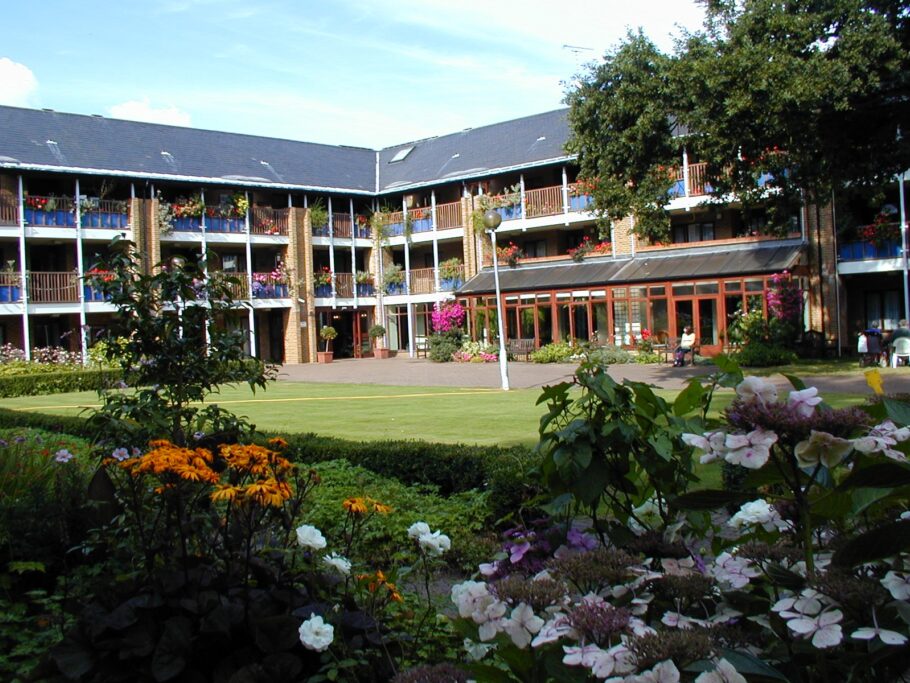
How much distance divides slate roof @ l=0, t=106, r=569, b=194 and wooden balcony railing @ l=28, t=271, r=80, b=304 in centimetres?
409

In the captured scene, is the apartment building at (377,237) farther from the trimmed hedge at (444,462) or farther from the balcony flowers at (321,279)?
the trimmed hedge at (444,462)

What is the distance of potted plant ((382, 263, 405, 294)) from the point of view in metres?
41.3

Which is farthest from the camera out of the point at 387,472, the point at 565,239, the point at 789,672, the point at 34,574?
the point at 565,239

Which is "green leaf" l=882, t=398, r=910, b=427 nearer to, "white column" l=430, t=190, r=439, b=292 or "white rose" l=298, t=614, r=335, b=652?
"white rose" l=298, t=614, r=335, b=652

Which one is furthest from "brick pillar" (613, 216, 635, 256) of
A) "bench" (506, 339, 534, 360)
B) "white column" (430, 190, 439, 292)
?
"white column" (430, 190, 439, 292)

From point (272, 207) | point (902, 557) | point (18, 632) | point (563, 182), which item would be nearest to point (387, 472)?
point (18, 632)

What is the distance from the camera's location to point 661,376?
72.1ft

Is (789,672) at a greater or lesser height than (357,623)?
greater

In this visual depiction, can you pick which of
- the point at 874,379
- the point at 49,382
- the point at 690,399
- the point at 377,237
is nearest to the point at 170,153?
the point at 377,237

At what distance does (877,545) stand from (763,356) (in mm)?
23562

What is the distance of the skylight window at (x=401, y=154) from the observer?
44162mm

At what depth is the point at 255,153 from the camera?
40094mm

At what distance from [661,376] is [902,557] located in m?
20.8

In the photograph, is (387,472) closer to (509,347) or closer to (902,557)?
(902,557)
